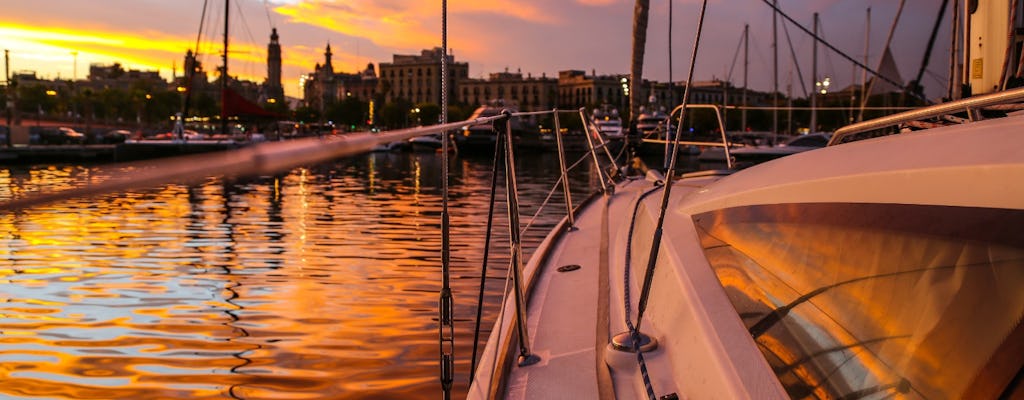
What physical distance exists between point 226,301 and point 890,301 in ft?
19.0

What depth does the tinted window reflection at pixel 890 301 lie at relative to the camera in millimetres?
1191

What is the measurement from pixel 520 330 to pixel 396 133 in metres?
0.77

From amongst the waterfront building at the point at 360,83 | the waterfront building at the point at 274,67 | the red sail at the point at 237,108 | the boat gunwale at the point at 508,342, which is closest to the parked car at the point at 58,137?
the red sail at the point at 237,108

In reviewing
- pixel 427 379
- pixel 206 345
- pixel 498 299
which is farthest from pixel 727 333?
pixel 498 299

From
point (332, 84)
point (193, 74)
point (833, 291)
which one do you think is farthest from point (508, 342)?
point (332, 84)

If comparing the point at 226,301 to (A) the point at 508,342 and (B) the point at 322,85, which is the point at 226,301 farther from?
(B) the point at 322,85

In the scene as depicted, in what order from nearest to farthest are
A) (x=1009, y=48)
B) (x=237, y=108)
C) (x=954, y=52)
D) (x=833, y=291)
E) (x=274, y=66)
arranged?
(x=833, y=291) < (x=1009, y=48) < (x=954, y=52) < (x=237, y=108) < (x=274, y=66)

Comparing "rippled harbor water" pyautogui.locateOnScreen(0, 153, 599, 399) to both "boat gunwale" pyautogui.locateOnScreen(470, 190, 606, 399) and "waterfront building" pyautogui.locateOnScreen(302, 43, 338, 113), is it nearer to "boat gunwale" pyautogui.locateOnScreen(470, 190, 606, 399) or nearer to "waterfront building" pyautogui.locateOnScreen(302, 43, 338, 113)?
"boat gunwale" pyautogui.locateOnScreen(470, 190, 606, 399)

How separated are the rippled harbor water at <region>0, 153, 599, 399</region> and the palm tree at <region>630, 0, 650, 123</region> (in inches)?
81.9

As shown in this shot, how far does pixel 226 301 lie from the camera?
21.3ft

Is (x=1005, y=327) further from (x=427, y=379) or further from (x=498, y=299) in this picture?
(x=498, y=299)

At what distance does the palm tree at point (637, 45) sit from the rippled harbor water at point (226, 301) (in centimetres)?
208

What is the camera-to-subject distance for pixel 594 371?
228 cm

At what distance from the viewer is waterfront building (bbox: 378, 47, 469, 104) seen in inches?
6238
